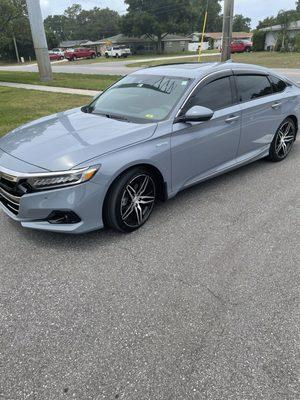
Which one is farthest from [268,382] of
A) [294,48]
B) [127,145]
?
[294,48]

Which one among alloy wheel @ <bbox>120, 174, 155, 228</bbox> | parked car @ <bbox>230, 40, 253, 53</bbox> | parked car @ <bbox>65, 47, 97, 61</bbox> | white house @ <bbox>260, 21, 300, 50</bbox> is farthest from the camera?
parked car @ <bbox>65, 47, 97, 61</bbox>

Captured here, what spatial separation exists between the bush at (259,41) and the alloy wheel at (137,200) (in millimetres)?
46189

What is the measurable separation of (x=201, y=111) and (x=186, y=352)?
258cm

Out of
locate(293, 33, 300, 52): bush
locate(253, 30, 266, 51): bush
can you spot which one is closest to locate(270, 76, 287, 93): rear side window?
locate(293, 33, 300, 52): bush

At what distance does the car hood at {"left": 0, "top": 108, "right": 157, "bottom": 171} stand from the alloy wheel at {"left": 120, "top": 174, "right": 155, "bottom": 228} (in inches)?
16.5

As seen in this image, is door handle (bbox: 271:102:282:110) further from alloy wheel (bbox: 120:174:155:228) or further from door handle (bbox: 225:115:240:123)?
alloy wheel (bbox: 120:174:155:228)

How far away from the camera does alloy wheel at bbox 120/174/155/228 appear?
12.3 feet

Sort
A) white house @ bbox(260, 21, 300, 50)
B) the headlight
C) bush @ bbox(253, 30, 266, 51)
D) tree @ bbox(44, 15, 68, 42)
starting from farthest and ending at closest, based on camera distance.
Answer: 1. tree @ bbox(44, 15, 68, 42)
2. bush @ bbox(253, 30, 266, 51)
3. white house @ bbox(260, 21, 300, 50)
4. the headlight

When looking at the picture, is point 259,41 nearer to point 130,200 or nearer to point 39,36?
point 39,36

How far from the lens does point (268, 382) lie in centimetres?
220

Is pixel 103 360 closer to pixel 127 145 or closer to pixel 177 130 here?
pixel 127 145

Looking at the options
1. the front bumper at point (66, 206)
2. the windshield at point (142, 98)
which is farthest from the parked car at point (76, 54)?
the front bumper at point (66, 206)

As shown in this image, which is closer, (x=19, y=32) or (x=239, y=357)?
(x=239, y=357)

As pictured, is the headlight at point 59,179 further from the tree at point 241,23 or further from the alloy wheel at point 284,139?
the tree at point 241,23
